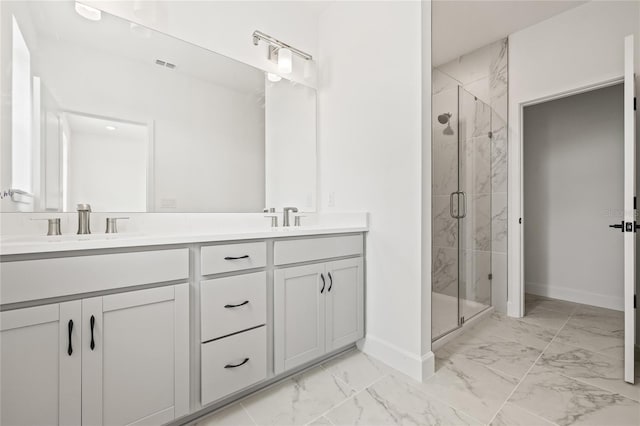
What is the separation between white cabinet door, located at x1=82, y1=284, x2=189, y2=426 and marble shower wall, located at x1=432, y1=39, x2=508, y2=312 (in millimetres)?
1834

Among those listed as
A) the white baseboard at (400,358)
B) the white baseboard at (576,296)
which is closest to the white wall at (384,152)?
the white baseboard at (400,358)

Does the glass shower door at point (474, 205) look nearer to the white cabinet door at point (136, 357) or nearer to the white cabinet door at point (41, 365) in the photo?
the white cabinet door at point (136, 357)

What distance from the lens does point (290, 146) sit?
2.26 m

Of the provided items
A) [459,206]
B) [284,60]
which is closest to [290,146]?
[284,60]

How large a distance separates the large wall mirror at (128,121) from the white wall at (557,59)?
6.98 ft

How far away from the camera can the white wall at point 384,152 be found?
5.65 feet

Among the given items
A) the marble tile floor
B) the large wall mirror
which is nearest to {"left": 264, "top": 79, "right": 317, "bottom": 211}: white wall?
the large wall mirror

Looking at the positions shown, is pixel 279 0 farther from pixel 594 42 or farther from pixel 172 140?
pixel 594 42

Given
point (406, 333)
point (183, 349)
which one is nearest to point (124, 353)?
point (183, 349)

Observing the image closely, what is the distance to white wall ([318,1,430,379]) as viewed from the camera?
1.72 meters

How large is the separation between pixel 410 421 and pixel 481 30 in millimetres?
3212

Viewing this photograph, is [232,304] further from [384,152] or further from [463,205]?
[463,205]

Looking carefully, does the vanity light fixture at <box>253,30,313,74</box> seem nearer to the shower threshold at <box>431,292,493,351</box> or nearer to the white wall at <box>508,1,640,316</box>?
the shower threshold at <box>431,292,493,351</box>

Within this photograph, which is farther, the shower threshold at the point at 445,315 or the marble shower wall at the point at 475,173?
the marble shower wall at the point at 475,173
